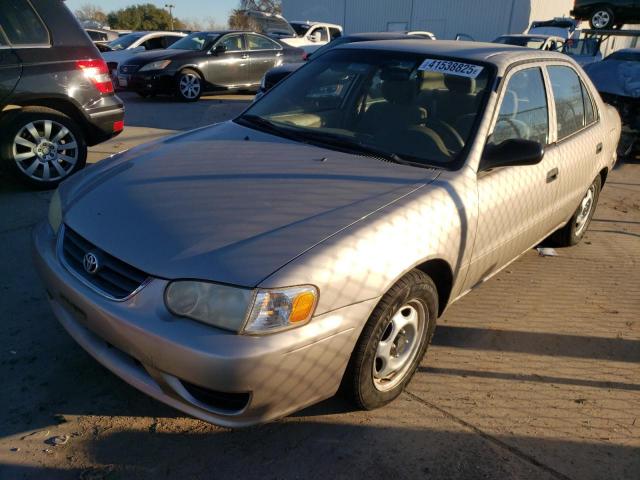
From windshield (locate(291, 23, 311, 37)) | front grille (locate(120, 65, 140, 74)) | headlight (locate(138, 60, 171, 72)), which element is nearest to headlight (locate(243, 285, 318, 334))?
headlight (locate(138, 60, 171, 72))

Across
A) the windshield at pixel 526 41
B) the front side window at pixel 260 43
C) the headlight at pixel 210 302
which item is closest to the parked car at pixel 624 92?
the windshield at pixel 526 41

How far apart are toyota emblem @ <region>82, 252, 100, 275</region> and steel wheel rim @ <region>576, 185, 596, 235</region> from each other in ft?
13.1

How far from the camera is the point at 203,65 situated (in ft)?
37.2

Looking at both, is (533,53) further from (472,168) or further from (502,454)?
(502,454)

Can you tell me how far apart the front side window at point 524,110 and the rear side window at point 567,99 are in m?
0.22

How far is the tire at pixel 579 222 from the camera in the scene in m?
4.52

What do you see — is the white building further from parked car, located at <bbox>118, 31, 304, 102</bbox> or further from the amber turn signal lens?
the amber turn signal lens

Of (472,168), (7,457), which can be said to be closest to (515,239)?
(472,168)

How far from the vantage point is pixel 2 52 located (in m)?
4.71

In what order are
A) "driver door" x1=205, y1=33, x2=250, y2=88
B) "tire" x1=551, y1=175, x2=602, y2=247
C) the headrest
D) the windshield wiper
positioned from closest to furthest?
the windshield wiper < the headrest < "tire" x1=551, y1=175, x2=602, y2=247 < "driver door" x1=205, y1=33, x2=250, y2=88

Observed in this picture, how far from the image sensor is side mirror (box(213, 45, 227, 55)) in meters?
11.5

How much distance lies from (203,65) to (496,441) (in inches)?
420

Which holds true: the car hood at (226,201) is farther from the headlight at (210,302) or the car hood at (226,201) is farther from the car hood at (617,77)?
the car hood at (617,77)

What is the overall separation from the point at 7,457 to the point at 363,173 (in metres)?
2.05
